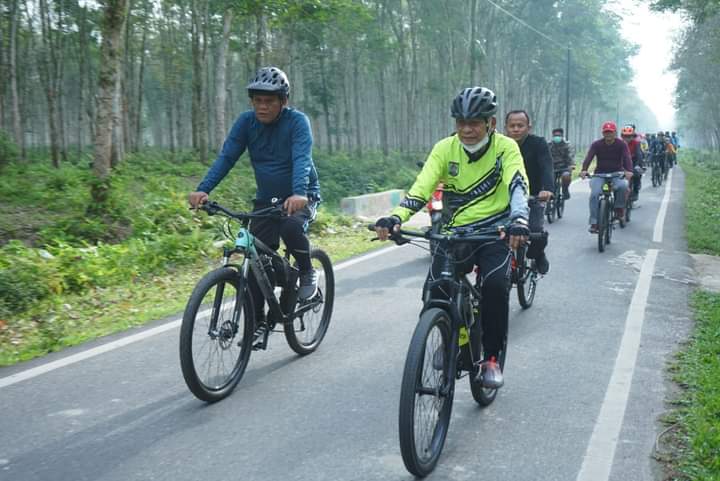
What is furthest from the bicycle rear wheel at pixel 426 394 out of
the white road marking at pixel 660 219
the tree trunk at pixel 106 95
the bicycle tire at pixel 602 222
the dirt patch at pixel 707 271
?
the white road marking at pixel 660 219

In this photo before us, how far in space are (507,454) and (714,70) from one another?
1880 inches

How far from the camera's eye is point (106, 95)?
11.4 metres

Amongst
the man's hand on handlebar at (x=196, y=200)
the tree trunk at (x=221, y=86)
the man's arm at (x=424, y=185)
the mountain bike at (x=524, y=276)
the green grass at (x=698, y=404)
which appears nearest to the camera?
the green grass at (x=698, y=404)

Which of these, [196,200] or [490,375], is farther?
[196,200]

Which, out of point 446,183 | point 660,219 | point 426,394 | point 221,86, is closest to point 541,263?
point 446,183

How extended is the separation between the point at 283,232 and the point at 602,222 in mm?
7502

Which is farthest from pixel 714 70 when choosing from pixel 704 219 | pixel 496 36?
pixel 704 219

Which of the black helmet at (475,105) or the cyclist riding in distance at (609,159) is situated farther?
the cyclist riding in distance at (609,159)

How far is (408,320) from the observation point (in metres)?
6.92

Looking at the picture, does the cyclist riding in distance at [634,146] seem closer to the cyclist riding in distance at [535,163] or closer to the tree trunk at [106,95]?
the cyclist riding in distance at [535,163]

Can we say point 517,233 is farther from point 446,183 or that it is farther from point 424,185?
point 446,183

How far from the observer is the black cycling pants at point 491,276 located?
13.8 ft

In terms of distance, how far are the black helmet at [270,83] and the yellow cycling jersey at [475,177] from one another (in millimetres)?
1281

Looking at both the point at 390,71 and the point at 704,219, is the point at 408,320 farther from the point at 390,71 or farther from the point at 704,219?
the point at 390,71
